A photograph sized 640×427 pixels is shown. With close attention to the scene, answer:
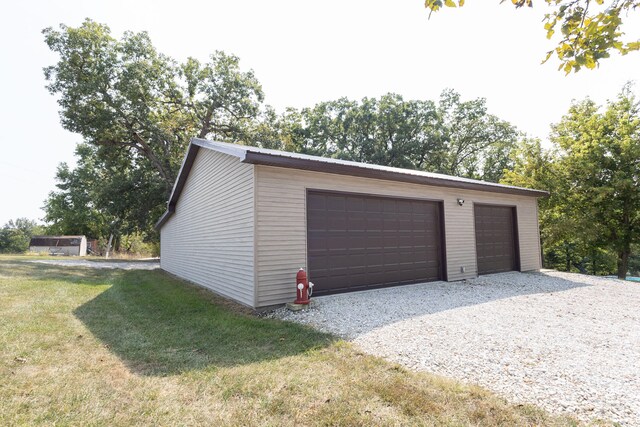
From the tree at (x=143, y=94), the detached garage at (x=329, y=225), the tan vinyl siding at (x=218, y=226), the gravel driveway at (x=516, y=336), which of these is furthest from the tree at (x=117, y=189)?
the gravel driveway at (x=516, y=336)

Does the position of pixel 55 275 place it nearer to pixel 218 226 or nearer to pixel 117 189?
pixel 218 226

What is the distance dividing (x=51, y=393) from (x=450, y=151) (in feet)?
97.3

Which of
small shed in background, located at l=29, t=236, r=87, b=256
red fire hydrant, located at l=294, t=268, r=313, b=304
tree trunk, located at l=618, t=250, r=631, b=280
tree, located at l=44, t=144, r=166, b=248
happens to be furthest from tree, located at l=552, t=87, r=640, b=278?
small shed in background, located at l=29, t=236, r=87, b=256

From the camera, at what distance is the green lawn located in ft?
7.85

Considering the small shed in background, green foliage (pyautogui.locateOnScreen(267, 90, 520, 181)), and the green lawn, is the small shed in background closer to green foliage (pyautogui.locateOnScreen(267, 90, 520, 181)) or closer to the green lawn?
green foliage (pyautogui.locateOnScreen(267, 90, 520, 181))

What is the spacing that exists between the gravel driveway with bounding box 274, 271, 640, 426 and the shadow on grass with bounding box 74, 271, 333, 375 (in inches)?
26.7

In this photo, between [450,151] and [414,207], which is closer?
[414,207]

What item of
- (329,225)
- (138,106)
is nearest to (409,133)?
(138,106)

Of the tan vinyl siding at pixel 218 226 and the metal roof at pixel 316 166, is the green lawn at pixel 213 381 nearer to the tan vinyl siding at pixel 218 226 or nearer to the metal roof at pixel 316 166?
the tan vinyl siding at pixel 218 226

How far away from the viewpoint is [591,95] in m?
15.3

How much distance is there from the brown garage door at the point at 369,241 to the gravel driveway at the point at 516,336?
17.3 inches

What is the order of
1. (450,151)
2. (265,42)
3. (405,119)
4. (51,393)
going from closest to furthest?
(51,393), (265,42), (405,119), (450,151)

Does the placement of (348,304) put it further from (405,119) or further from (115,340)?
(405,119)

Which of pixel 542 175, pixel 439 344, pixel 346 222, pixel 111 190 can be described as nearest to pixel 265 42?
pixel 346 222
